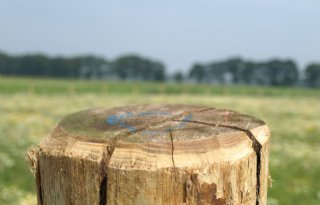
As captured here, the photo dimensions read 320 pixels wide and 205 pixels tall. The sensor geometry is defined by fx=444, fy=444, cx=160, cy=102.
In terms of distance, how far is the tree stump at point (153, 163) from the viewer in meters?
1.53

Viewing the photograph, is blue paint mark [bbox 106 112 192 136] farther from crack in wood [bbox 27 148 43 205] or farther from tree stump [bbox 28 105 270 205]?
crack in wood [bbox 27 148 43 205]

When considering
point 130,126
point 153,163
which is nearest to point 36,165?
point 130,126

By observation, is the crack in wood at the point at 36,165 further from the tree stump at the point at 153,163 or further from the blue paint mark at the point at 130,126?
the blue paint mark at the point at 130,126

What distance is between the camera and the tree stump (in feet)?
5.01

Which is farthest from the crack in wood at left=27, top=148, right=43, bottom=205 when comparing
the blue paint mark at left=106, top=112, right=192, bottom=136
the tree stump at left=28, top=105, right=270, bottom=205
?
the blue paint mark at left=106, top=112, right=192, bottom=136

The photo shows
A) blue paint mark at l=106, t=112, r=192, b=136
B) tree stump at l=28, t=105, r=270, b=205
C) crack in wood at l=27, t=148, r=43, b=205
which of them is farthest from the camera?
crack in wood at l=27, t=148, r=43, b=205

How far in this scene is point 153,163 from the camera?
5.03 feet

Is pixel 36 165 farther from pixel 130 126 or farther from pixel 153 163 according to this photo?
pixel 153 163

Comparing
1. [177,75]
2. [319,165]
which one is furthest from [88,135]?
[177,75]

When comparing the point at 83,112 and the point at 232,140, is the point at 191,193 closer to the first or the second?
the point at 232,140

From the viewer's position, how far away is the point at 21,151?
8.65 metres

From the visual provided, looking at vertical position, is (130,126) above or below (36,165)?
above

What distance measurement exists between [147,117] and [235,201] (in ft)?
1.83

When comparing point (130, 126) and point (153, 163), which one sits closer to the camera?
point (153, 163)
